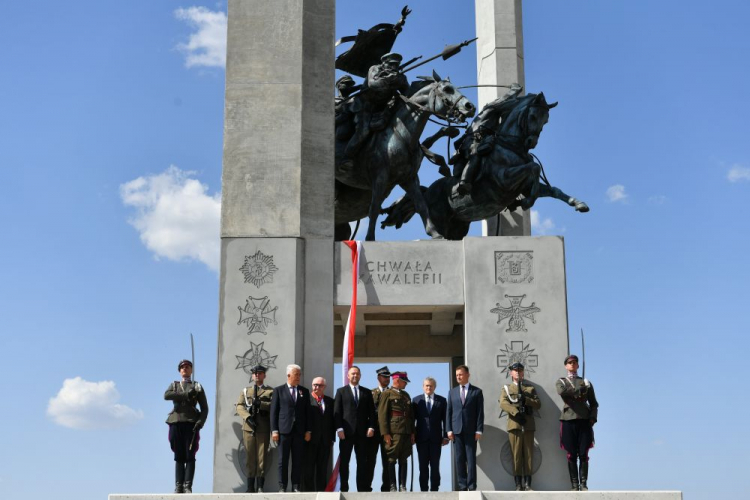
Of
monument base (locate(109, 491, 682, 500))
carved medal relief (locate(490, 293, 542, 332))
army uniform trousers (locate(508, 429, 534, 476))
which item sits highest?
carved medal relief (locate(490, 293, 542, 332))

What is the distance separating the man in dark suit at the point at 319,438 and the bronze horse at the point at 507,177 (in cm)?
443

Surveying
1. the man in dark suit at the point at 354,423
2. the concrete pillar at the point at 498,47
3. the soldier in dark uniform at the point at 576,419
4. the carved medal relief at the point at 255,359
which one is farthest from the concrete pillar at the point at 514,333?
the concrete pillar at the point at 498,47

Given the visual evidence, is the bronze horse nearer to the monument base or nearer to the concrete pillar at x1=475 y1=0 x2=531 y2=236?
the concrete pillar at x1=475 y1=0 x2=531 y2=236

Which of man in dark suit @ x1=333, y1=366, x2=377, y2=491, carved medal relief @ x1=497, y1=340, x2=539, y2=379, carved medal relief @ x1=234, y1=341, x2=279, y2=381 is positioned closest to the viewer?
man in dark suit @ x1=333, y1=366, x2=377, y2=491

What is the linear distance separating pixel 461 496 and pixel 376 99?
729 cm

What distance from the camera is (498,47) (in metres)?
19.4

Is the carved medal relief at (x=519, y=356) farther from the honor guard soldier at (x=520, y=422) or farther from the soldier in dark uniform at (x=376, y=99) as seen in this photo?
the soldier in dark uniform at (x=376, y=99)

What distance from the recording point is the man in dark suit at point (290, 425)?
12945 mm

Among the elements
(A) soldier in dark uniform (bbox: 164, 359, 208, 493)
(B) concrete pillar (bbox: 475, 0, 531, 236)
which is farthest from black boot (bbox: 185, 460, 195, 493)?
(B) concrete pillar (bbox: 475, 0, 531, 236)

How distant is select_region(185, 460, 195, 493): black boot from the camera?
13.1 meters

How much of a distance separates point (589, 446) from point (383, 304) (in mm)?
3371

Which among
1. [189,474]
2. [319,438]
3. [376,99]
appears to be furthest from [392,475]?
[376,99]

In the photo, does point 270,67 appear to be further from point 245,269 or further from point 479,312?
point 479,312

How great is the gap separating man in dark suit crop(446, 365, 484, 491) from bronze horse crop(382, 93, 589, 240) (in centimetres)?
414
